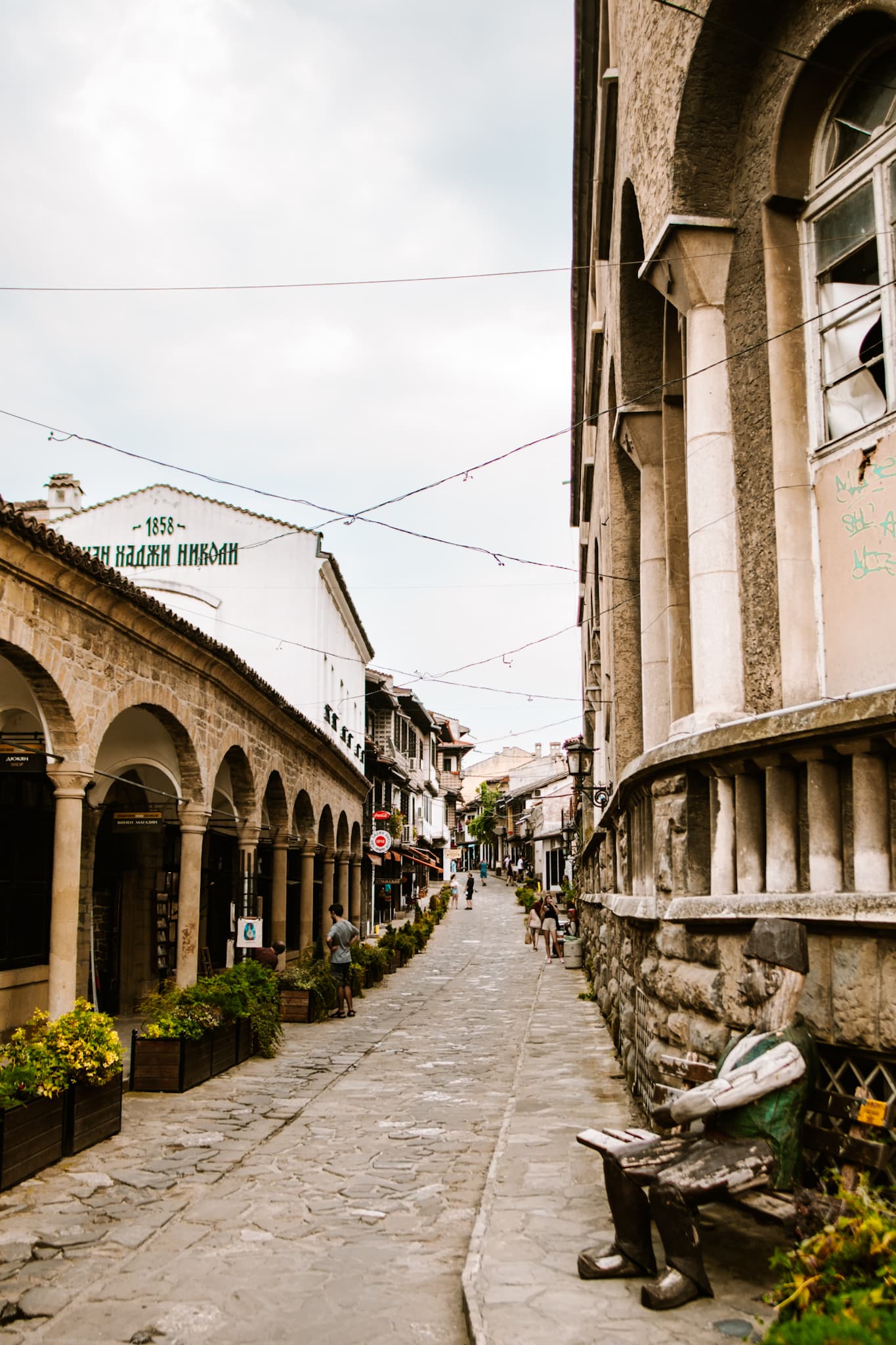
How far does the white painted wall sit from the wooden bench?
21.9 m

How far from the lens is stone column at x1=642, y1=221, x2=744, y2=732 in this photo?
20.5 ft

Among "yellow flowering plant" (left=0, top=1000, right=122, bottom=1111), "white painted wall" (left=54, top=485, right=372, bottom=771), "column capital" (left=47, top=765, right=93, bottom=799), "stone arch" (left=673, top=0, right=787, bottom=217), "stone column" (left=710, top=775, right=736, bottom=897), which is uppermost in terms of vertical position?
"white painted wall" (left=54, top=485, right=372, bottom=771)

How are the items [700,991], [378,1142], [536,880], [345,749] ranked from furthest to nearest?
[536,880]
[345,749]
[378,1142]
[700,991]

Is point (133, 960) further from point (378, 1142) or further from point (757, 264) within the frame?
point (757, 264)

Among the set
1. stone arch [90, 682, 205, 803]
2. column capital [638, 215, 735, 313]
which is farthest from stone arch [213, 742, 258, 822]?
column capital [638, 215, 735, 313]

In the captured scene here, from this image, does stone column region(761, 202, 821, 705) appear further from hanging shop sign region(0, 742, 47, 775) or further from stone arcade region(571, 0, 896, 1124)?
hanging shop sign region(0, 742, 47, 775)

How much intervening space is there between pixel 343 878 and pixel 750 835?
24.6 m

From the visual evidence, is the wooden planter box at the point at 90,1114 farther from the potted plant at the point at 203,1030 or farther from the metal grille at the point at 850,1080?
the metal grille at the point at 850,1080

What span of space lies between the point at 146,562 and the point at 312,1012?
14708 millimetres

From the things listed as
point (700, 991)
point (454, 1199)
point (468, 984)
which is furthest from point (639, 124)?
point (468, 984)

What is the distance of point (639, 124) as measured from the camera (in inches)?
307

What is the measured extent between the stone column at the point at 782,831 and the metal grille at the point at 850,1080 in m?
0.75

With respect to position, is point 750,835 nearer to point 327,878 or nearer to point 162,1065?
point 162,1065

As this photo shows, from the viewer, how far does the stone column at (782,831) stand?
17.0 ft
